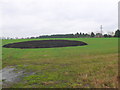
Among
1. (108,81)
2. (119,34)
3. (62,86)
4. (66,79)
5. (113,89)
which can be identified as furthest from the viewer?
(119,34)

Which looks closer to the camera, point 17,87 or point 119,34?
point 17,87

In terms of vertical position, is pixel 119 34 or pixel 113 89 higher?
pixel 119 34

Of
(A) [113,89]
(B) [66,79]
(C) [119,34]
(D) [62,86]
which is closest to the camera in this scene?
(A) [113,89]

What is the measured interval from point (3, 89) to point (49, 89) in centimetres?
259

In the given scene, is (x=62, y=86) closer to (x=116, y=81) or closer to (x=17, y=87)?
(x=17, y=87)

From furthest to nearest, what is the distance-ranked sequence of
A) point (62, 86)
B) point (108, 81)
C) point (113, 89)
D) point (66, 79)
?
point (66, 79), point (108, 81), point (62, 86), point (113, 89)

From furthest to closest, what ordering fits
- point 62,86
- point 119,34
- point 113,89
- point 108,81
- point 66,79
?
point 119,34
point 66,79
point 108,81
point 62,86
point 113,89

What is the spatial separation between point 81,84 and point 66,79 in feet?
3.52

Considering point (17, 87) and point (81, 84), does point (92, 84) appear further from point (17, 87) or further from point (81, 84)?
point (17, 87)

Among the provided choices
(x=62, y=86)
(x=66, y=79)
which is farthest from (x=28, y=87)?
(x=66, y=79)

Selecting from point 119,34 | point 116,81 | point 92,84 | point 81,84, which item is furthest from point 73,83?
point 119,34

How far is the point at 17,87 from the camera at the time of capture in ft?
19.0

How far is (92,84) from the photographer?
5.71 m

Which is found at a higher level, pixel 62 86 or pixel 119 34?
pixel 119 34
